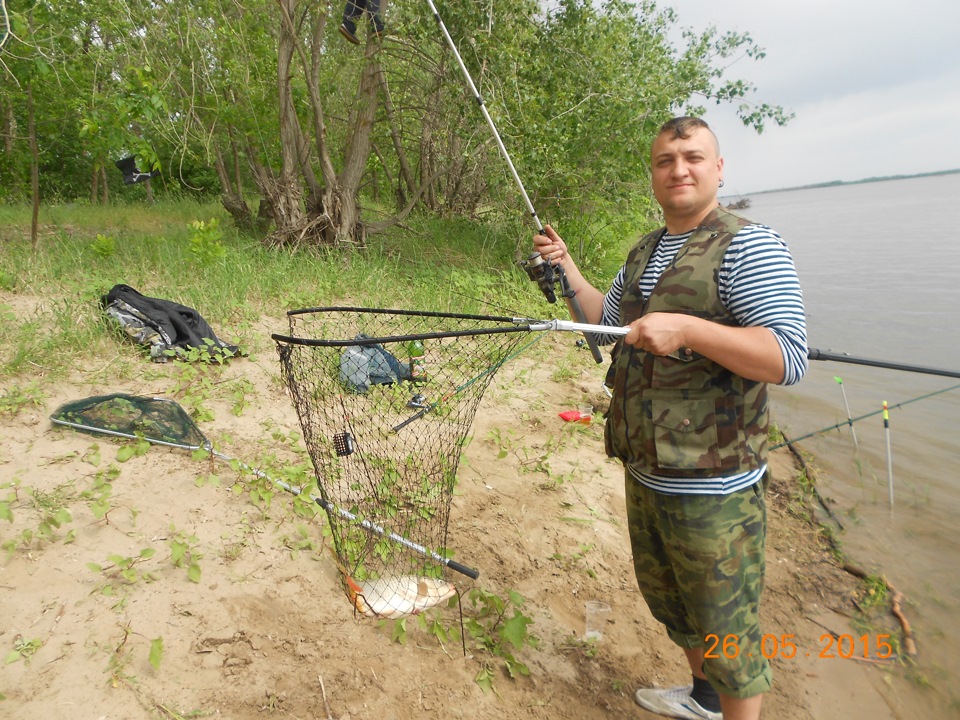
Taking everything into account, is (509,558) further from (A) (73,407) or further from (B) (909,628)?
(A) (73,407)

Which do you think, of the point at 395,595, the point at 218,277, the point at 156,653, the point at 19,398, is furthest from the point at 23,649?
the point at 218,277

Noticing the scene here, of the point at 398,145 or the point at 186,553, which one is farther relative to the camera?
the point at 398,145

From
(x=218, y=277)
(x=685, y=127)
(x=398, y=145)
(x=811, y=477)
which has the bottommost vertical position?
(x=811, y=477)

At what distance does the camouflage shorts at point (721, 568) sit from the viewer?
1752mm

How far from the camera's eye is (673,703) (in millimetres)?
2387

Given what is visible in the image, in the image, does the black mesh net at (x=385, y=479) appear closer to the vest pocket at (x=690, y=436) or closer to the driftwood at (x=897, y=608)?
the vest pocket at (x=690, y=436)

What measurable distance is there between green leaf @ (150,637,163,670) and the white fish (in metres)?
0.68

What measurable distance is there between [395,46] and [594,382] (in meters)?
5.33

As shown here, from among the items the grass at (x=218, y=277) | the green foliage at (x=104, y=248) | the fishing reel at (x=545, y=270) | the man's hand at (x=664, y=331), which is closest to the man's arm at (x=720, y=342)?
the man's hand at (x=664, y=331)

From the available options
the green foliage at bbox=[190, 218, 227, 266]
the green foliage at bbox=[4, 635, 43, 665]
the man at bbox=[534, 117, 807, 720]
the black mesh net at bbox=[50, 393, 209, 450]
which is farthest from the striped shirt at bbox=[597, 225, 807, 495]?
the green foliage at bbox=[190, 218, 227, 266]

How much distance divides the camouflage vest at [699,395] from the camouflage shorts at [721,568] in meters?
0.11

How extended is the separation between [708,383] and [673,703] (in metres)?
1.43

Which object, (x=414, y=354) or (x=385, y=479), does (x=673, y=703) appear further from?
(x=414, y=354)

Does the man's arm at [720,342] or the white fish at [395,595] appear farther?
the white fish at [395,595]
